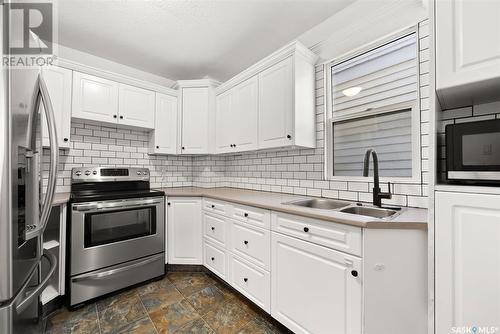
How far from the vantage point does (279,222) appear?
1.64 m

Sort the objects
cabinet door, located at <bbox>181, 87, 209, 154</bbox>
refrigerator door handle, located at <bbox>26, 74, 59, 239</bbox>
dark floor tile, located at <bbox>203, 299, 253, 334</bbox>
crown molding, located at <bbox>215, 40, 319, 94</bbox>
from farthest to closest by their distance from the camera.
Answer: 1. cabinet door, located at <bbox>181, 87, 209, 154</bbox>
2. crown molding, located at <bbox>215, 40, 319, 94</bbox>
3. dark floor tile, located at <bbox>203, 299, 253, 334</bbox>
4. refrigerator door handle, located at <bbox>26, 74, 59, 239</bbox>

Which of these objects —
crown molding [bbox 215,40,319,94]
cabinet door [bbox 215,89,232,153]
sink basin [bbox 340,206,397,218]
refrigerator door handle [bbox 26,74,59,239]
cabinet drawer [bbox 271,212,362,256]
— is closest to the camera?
refrigerator door handle [bbox 26,74,59,239]

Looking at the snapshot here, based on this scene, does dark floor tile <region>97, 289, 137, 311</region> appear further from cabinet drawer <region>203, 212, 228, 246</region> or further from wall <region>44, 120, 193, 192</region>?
wall <region>44, 120, 193, 192</region>

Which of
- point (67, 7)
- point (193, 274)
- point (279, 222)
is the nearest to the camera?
point (279, 222)

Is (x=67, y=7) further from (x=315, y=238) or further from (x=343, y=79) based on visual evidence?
(x=315, y=238)

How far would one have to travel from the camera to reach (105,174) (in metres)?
2.35

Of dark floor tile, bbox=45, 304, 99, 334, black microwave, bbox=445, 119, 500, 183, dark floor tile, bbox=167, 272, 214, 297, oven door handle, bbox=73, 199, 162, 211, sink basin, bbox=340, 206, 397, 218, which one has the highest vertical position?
black microwave, bbox=445, 119, 500, 183

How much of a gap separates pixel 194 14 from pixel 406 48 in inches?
70.0

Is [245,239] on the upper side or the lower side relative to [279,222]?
lower

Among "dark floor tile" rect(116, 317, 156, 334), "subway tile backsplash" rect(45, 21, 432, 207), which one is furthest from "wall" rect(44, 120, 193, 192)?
"dark floor tile" rect(116, 317, 156, 334)

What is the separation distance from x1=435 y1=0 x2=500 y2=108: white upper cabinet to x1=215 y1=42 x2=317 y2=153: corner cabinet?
110 cm

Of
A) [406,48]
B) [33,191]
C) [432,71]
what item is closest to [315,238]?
[432,71]

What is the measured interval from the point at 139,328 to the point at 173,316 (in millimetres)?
248

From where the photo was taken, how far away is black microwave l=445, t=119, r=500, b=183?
3.06 feet
